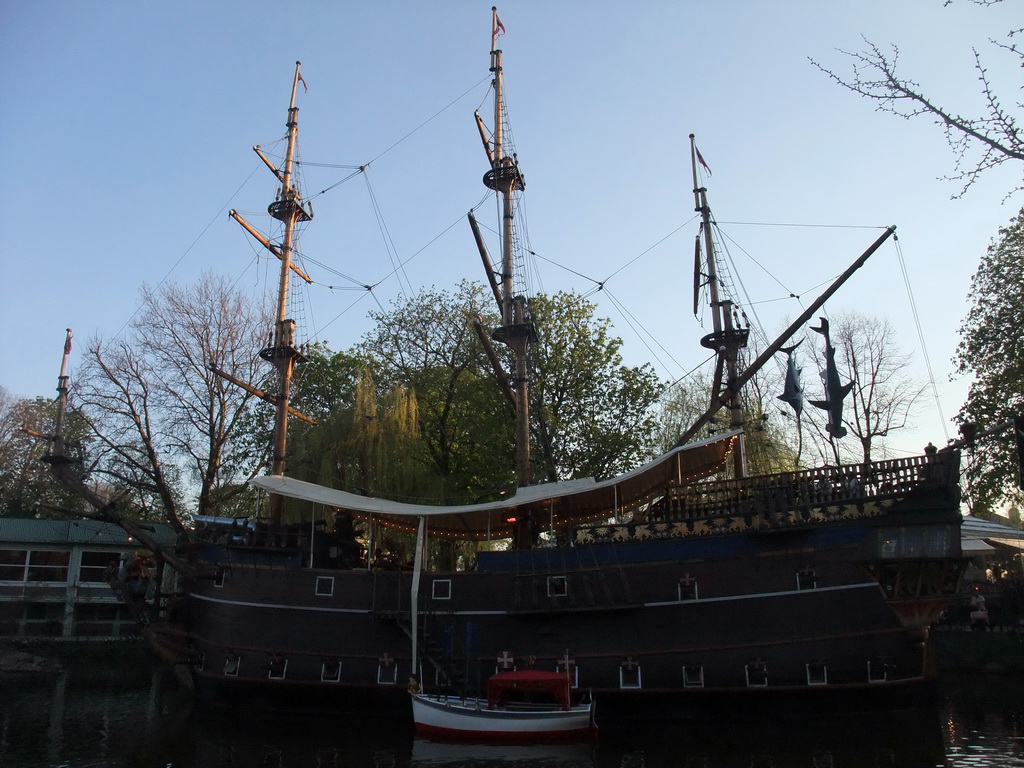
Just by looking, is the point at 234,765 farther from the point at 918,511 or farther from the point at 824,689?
the point at 918,511

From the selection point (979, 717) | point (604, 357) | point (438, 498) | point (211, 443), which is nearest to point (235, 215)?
point (211, 443)

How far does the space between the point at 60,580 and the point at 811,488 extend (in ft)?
82.2

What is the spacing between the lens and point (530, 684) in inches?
527

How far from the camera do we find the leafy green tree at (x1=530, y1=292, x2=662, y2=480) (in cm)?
2366

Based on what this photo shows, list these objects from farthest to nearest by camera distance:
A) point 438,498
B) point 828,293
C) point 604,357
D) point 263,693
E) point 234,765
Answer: point 604,357
point 438,498
point 828,293
point 263,693
point 234,765

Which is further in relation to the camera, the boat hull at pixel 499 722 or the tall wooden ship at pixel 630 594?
the tall wooden ship at pixel 630 594

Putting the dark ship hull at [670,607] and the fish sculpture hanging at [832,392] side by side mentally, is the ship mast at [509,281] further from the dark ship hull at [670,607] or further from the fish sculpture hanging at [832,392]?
the fish sculpture hanging at [832,392]

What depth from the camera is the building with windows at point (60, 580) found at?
2539 cm

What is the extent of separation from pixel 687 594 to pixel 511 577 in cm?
351

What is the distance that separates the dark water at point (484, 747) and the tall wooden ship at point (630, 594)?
0.76m

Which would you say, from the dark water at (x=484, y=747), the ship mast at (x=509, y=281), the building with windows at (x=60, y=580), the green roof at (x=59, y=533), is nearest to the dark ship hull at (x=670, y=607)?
the dark water at (x=484, y=747)

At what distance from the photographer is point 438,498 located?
2175cm

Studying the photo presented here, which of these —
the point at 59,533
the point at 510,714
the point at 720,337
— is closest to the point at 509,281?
the point at 720,337

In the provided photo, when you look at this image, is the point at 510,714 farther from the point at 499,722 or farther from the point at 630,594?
the point at 630,594
